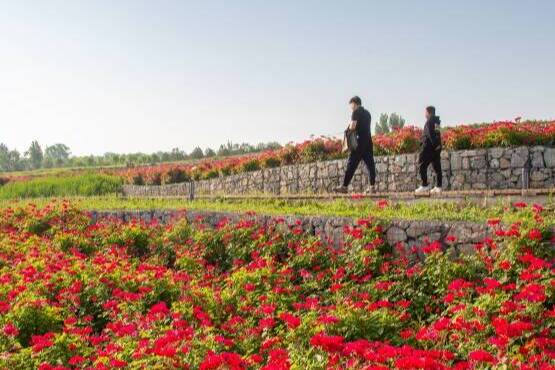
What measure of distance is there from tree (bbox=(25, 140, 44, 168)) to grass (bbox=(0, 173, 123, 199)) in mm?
71815

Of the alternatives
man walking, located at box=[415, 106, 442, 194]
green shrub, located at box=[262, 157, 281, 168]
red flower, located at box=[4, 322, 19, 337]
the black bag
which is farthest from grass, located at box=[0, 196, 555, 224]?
green shrub, located at box=[262, 157, 281, 168]

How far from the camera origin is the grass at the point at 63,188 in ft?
86.2

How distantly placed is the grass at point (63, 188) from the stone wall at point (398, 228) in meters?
14.4

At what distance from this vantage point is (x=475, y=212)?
8.90 m

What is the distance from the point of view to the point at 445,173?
1577 cm

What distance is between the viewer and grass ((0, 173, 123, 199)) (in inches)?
1035

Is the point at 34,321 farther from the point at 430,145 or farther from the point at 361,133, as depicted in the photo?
the point at 430,145

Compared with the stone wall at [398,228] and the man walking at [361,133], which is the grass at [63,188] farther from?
the man walking at [361,133]

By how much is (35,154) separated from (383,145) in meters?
88.9

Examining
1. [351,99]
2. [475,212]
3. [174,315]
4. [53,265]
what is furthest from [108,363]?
[351,99]

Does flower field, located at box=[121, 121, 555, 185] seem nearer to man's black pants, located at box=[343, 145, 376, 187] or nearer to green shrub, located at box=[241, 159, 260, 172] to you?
green shrub, located at box=[241, 159, 260, 172]

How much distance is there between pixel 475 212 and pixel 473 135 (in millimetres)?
7505

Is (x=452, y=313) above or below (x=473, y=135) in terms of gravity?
below

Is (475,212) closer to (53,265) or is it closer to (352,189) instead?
(53,265)
